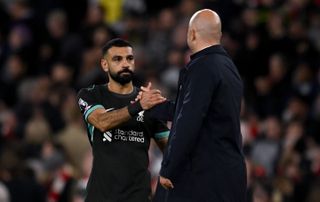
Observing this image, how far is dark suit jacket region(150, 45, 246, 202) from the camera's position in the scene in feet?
25.1

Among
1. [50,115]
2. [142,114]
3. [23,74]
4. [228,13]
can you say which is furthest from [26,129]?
[142,114]

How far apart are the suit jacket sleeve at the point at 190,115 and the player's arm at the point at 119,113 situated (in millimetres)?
408

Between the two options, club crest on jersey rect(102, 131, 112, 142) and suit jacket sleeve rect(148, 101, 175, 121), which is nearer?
suit jacket sleeve rect(148, 101, 175, 121)

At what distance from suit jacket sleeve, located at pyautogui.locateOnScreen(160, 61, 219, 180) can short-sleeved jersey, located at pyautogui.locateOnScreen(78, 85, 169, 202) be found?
70 cm

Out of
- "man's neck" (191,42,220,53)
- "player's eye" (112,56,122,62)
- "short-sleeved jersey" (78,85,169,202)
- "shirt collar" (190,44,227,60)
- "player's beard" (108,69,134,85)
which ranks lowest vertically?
"short-sleeved jersey" (78,85,169,202)

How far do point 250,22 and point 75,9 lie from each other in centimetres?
339

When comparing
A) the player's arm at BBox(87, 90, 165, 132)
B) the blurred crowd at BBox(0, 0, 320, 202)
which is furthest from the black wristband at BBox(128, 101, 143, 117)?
the blurred crowd at BBox(0, 0, 320, 202)

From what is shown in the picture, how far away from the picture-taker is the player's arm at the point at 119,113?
26.5 feet

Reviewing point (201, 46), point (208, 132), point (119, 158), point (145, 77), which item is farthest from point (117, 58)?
point (145, 77)

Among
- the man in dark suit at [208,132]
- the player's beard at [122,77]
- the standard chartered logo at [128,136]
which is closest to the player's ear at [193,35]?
the man in dark suit at [208,132]

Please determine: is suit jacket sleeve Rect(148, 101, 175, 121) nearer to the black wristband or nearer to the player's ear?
the black wristband

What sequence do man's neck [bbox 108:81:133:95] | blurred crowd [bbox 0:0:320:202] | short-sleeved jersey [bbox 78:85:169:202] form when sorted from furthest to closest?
blurred crowd [bbox 0:0:320:202]
man's neck [bbox 108:81:133:95]
short-sleeved jersey [bbox 78:85:169:202]

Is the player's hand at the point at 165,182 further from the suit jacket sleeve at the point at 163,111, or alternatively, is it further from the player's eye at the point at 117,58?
the player's eye at the point at 117,58

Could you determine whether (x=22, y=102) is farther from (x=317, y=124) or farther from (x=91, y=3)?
(x=317, y=124)
